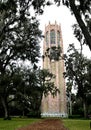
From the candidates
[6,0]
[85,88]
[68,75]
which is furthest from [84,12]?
[85,88]

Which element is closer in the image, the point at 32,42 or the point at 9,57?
the point at 32,42

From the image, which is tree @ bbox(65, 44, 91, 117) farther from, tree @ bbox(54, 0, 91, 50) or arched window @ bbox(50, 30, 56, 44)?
arched window @ bbox(50, 30, 56, 44)

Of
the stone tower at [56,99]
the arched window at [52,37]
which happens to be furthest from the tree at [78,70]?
the arched window at [52,37]

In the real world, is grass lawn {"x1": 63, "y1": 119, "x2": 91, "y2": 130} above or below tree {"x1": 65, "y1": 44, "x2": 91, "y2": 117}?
below

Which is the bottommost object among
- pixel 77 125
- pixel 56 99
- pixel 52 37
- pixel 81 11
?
pixel 77 125

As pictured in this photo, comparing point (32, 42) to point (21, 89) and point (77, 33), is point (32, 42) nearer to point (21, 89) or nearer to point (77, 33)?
point (77, 33)

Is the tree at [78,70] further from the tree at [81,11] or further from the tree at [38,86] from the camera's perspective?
the tree at [81,11]

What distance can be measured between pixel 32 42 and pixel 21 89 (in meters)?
30.2

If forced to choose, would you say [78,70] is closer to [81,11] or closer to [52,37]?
[81,11]

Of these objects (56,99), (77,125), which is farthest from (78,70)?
(56,99)

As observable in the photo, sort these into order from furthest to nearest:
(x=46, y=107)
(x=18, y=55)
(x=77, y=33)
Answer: (x=46, y=107), (x=18, y=55), (x=77, y=33)

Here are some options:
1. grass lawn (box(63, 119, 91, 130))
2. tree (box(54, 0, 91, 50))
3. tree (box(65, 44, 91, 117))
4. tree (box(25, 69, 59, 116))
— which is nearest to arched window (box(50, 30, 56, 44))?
tree (box(25, 69, 59, 116))

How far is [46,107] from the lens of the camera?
336ft

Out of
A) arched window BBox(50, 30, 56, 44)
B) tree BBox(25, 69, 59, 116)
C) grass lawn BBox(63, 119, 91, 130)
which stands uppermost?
arched window BBox(50, 30, 56, 44)
